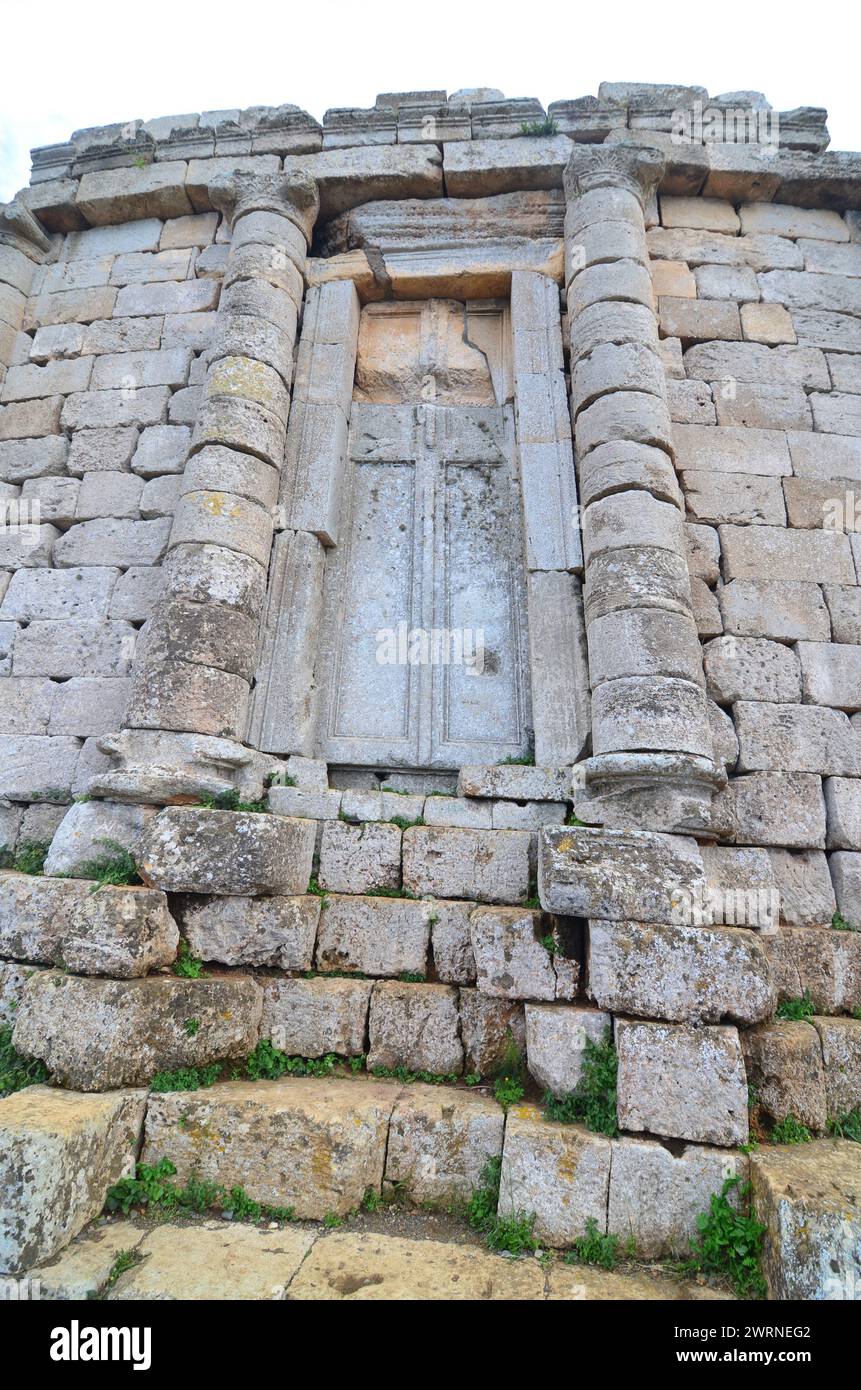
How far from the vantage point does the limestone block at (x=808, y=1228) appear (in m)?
2.77

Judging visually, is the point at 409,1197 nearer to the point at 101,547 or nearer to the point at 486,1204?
the point at 486,1204

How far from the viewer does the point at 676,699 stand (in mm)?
4727

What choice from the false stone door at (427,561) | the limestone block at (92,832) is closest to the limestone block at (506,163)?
the false stone door at (427,561)

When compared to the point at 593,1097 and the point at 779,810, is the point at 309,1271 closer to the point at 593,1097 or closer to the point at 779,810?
the point at 593,1097

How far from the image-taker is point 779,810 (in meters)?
5.03

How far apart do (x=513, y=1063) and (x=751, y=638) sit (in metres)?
3.57

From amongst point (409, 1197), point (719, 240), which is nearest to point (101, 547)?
point (409, 1197)

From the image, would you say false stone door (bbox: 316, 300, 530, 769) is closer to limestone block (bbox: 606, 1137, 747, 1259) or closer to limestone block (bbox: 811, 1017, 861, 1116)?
limestone block (bbox: 811, 1017, 861, 1116)

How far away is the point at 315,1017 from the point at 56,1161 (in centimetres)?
150

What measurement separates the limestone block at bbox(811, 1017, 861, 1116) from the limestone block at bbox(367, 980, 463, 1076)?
205 cm

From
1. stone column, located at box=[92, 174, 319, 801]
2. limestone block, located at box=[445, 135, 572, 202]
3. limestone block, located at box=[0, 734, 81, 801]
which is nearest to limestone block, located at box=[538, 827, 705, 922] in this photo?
stone column, located at box=[92, 174, 319, 801]

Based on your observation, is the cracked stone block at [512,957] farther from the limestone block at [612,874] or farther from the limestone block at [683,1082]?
the limestone block at [683,1082]

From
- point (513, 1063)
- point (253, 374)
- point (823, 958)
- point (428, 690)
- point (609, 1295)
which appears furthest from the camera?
point (253, 374)

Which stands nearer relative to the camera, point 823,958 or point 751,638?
point 823,958
